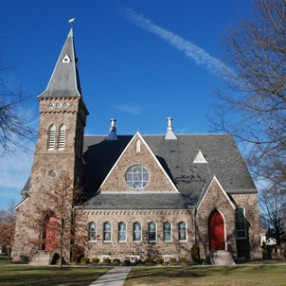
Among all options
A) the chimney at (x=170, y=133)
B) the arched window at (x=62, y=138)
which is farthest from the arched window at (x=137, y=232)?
the chimney at (x=170, y=133)

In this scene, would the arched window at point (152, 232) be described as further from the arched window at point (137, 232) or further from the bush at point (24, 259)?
the bush at point (24, 259)

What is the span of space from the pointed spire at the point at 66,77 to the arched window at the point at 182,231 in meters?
14.6

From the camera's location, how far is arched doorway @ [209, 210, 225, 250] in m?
28.3

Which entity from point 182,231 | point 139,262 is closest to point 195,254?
point 182,231

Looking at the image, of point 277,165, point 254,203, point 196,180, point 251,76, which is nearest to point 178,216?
point 196,180

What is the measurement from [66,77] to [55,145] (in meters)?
7.00

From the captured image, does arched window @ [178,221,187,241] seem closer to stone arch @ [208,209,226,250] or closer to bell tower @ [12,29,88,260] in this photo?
stone arch @ [208,209,226,250]

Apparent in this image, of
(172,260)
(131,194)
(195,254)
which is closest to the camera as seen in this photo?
(195,254)

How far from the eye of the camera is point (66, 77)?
111ft

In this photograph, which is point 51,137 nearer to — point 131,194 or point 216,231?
point 131,194

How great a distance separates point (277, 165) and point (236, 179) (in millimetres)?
18532

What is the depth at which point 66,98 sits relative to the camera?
32.2 metres

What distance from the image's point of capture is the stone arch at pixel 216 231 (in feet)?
92.7

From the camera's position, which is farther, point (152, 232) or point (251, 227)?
point (251, 227)
